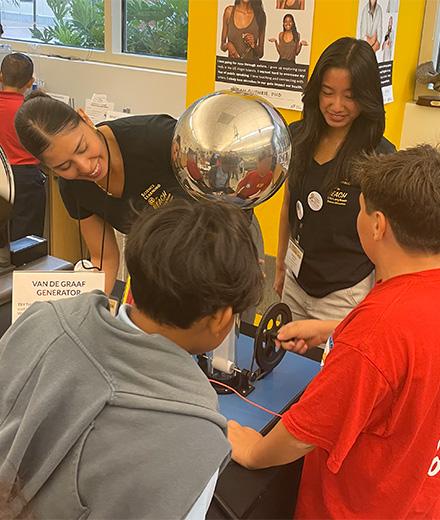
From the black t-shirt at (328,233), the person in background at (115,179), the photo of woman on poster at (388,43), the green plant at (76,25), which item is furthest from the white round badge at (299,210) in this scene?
the green plant at (76,25)

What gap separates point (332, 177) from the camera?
5.29ft

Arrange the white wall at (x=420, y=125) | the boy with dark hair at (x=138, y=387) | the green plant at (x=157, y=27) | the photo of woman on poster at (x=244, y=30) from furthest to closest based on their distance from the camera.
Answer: the green plant at (x=157, y=27) < the white wall at (x=420, y=125) < the photo of woman on poster at (x=244, y=30) < the boy with dark hair at (x=138, y=387)

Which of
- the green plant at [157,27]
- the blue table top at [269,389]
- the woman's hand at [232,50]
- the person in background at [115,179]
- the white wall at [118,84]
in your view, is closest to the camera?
the blue table top at [269,389]

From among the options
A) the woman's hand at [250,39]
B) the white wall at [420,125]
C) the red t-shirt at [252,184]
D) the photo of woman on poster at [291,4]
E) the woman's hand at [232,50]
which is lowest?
the white wall at [420,125]

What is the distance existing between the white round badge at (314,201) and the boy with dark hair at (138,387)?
0.95 metres

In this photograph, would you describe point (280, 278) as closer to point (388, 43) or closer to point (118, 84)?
point (388, 43)

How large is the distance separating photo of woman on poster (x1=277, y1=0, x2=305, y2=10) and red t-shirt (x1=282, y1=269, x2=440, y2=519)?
4.90 ft

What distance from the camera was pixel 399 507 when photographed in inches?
40.1

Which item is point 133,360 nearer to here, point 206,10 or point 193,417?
point 193,417

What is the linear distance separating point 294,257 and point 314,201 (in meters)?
0.18

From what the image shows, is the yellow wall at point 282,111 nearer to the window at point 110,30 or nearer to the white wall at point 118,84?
the white wall at point 118,84

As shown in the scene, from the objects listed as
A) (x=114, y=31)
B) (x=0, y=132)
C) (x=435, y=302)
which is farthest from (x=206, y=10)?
(x=435, y=302)

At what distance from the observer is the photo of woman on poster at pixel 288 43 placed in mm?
2170

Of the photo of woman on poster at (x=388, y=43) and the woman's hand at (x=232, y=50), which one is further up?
the photo of woman on poster at (x=388, y=43)
